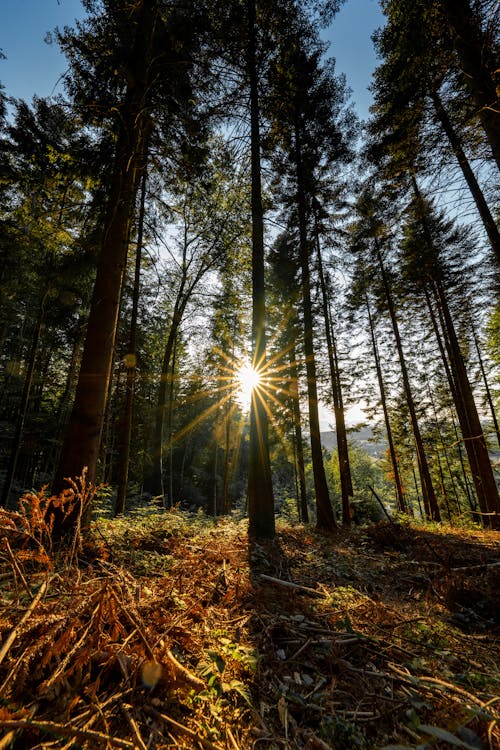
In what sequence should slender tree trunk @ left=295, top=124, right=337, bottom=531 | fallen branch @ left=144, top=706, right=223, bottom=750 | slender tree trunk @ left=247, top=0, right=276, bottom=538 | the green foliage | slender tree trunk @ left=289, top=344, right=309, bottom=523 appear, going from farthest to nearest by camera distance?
slender tree trunk @ left=289, top=344, right=309, bottom=523 → the green foliage → slender tree trunk @ left=295, top=124, right=337, bottom=531 → slender tree trunk @ left=247, top=0, right=276, bottom=538 → fallen branch @ left=144, top=706, right=223, bottom=750

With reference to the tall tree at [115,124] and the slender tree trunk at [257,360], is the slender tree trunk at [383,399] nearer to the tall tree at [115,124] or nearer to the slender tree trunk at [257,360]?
the slender tree trunk at [257,360]

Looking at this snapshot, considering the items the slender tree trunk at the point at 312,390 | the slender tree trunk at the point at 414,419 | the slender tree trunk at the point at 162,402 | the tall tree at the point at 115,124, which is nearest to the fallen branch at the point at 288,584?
the tall tree at the point at 115,124

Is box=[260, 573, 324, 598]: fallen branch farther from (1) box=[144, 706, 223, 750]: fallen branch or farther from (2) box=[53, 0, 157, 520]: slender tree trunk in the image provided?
(2) box=[53, 0, 157, 520]: slender tree trunk

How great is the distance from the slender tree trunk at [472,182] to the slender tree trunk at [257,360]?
166 inches

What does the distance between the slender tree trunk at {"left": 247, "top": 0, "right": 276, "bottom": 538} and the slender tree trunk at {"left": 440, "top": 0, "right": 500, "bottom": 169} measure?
4.06m

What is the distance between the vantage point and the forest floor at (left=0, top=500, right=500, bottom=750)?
1177 mm

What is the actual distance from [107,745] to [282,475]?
37.9 metres

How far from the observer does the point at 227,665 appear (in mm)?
1651

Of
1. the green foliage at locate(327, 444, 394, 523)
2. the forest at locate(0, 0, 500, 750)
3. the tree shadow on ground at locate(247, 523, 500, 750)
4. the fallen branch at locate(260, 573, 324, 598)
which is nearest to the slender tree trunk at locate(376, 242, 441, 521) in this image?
the forest at locate(0, 0, 500, 750)

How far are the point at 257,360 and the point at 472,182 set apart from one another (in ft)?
26.3

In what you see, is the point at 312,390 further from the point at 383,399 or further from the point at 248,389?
the point at 383,399

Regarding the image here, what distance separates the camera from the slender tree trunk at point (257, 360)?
592cm

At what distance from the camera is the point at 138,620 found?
1648 millimetres

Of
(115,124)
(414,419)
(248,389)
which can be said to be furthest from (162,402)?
(414,419)
